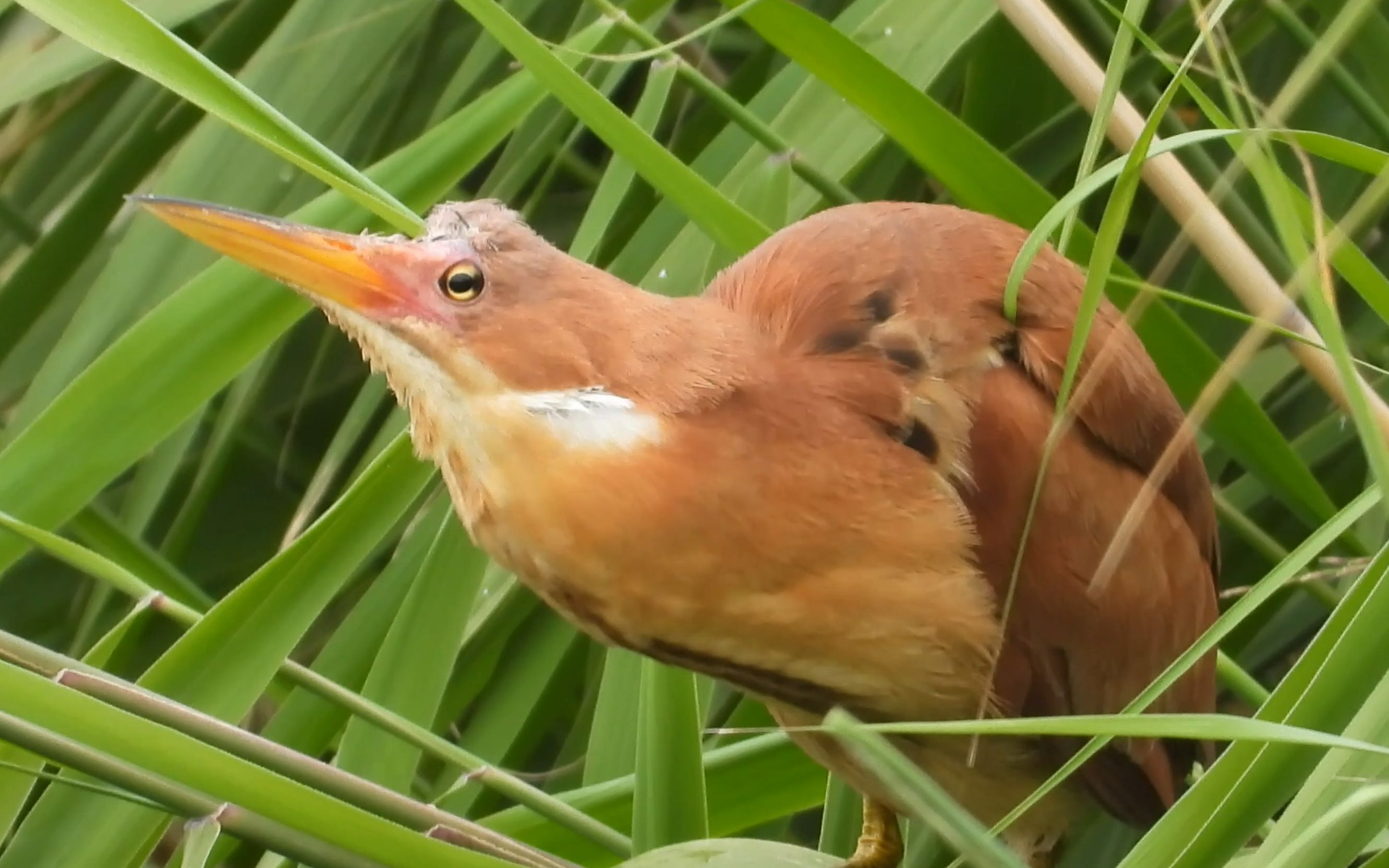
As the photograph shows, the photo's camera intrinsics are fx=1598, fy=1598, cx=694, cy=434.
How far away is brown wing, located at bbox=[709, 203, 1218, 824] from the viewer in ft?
2.93

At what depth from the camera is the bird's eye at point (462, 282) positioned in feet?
2.32

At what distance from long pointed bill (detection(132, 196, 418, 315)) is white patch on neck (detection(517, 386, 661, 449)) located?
8cm

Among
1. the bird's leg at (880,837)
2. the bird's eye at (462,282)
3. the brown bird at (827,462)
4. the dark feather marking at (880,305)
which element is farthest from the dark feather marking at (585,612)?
the bird's leg at (880,837)

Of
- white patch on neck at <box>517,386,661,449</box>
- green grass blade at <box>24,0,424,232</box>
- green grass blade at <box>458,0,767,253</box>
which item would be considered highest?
green grass blade at <box>458,0,767,253</box>

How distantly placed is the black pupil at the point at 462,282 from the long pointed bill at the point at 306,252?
20mm

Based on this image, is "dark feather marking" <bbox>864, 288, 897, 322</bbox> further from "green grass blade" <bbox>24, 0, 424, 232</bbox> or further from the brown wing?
"green grass blade" <bbox>24, 0, 424, 232</bbox>

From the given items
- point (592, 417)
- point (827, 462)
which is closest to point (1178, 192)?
point (827, 462)

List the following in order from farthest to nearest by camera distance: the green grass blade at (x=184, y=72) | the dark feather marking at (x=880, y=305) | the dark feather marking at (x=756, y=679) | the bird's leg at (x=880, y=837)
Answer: the bird's leg at (x=880, y=837), the dark feather marking at (x=880, y=305), the dark feather marking at (x=756, y=679), the green grass blade at (x=184, y=72)

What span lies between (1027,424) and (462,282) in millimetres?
368

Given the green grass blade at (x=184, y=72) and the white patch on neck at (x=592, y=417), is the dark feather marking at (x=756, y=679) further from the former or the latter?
the green grass blade at (x=184, y=72)

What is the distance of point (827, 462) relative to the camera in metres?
0.80

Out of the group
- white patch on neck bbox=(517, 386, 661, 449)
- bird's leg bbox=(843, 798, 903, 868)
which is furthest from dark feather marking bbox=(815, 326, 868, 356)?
A: bird's leg bbox=(843, 798, 903, 868)

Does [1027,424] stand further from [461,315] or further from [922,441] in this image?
[461,315]

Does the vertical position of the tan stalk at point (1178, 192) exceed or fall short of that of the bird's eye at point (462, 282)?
it exceeds it
